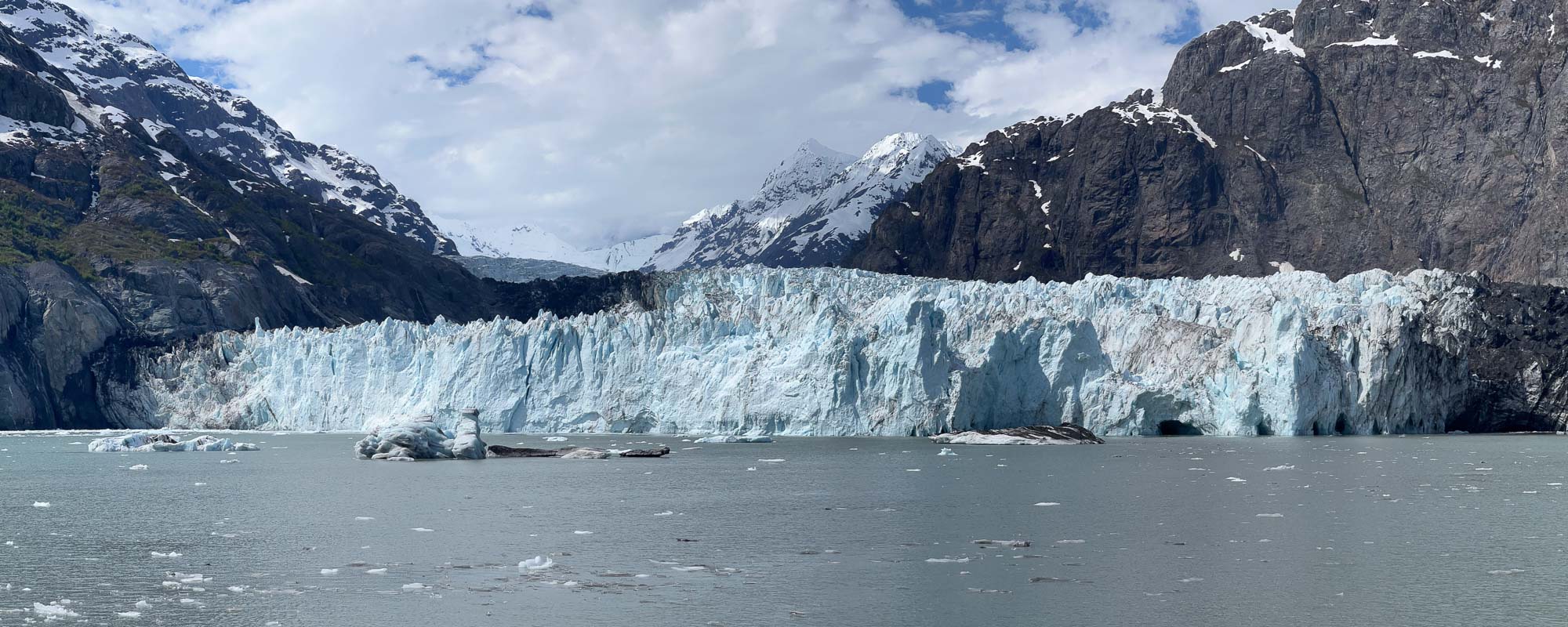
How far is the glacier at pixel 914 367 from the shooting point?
56.2 metres

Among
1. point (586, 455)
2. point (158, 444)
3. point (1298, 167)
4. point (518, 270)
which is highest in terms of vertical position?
point (1298, 167)

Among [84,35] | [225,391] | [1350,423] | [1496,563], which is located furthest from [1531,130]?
[84,35]

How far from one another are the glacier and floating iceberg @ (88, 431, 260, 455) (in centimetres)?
1185

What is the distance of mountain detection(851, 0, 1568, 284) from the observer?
124625 mm

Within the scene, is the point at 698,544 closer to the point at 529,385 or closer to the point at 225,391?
the point at 529,385

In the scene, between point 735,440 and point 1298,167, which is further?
point 1298,167

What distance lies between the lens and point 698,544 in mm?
21781

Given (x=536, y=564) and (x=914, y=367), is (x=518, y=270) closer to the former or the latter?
(x=914, y=367)

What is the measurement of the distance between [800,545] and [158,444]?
1548 inches

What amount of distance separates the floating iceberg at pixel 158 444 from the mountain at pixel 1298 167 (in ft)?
340

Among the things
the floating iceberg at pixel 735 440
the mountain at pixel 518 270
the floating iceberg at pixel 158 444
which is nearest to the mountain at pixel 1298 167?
the mountain at pixel 518 270

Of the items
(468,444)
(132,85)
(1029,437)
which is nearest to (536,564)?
(468,444)

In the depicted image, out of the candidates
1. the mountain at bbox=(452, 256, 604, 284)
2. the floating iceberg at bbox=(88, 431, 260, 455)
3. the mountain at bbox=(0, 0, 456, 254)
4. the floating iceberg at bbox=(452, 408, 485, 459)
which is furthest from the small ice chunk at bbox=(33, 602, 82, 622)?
the mountain at bbox=(0, 0, 456, 254)

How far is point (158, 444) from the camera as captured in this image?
52.2 meters
